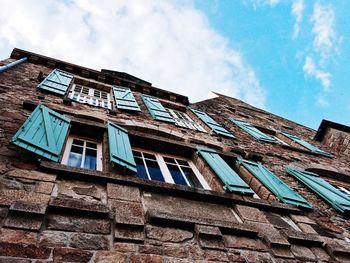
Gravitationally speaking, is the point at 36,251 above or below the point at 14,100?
below

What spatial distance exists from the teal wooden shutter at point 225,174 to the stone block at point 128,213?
167 cm

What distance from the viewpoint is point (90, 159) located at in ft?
14.8

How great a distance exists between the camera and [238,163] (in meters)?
5.82

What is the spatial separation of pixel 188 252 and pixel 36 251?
1381mm

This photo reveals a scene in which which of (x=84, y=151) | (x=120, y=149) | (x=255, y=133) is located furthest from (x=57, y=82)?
(x=255, y=133)

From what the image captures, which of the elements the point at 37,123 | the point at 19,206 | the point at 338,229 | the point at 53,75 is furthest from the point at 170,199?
the point at 53,75

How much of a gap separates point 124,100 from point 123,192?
4.22m

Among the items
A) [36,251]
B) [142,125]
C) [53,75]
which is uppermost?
[53,75]

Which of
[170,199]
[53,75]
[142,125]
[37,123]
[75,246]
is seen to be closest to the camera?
[75,246]

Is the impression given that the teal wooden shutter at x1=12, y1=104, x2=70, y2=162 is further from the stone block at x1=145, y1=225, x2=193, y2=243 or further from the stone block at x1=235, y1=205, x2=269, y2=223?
the stone block at x1=235, y1=205, x2=269, y2=223

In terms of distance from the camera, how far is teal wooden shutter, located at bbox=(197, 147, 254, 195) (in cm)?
Answer: 446

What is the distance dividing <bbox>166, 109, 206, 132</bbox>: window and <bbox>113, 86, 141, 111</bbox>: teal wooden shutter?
1.27m

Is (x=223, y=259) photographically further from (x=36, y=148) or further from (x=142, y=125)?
(x=142, y=125)

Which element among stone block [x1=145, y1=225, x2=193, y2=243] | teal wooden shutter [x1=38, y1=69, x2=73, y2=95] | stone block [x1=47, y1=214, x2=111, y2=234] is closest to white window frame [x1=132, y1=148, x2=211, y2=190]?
stone block [x1=145, y1=225, x2=193, y2=243]
